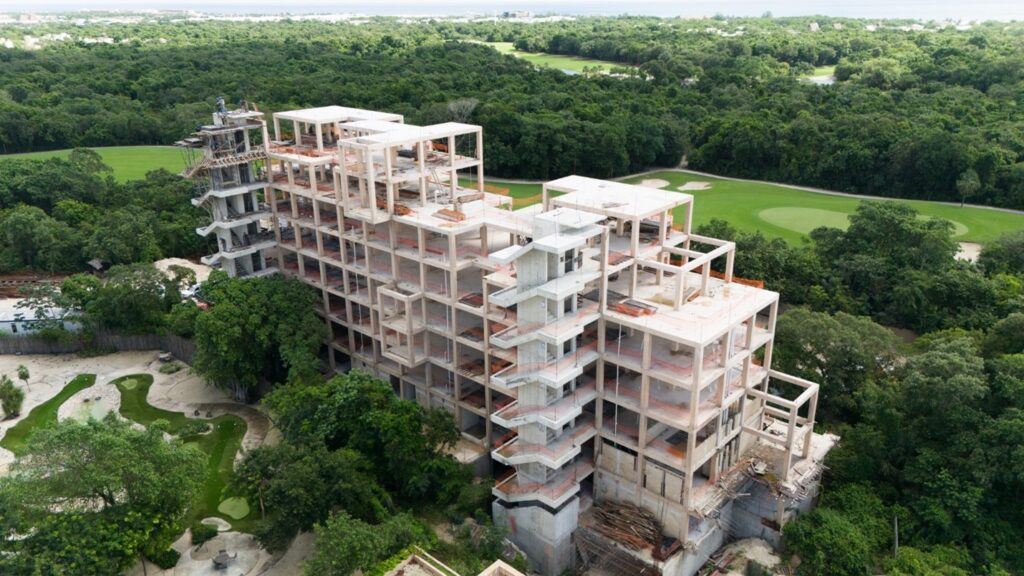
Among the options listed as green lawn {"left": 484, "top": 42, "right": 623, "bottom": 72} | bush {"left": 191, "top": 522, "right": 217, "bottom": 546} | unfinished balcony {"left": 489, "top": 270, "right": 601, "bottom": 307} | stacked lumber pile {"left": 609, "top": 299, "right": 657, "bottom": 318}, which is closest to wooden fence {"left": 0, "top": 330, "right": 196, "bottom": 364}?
bush {"left": 191, "top": 522, "right": 217, "bottom": 546}

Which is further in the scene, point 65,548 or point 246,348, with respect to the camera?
point 246,348

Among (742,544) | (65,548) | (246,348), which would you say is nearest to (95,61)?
(246,348)

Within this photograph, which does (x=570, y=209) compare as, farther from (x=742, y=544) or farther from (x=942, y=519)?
(x=942, y=519)

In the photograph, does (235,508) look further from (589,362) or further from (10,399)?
(589,362)

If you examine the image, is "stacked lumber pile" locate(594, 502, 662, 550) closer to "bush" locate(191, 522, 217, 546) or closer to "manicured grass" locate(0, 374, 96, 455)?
"bush" locate(191, 522, 217, 546)

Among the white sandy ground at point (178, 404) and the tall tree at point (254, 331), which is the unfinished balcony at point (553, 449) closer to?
the white sandy ground at point (178, 404)

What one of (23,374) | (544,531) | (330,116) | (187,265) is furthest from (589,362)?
(187,265)

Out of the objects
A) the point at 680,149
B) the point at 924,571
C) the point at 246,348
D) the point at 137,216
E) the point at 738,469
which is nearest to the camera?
the point at 924,571
